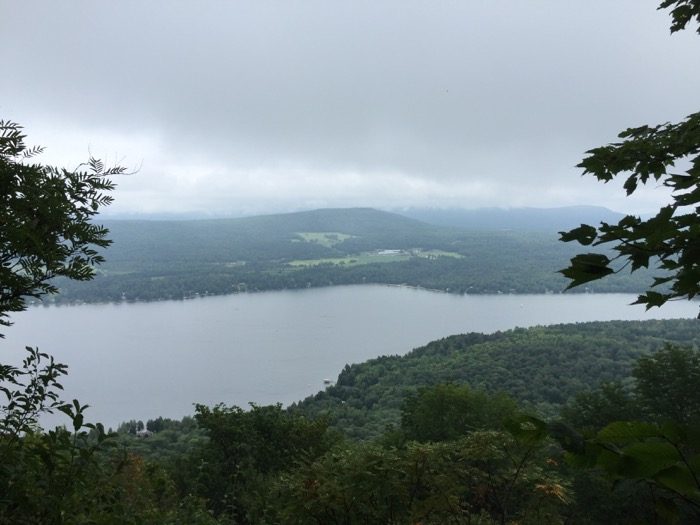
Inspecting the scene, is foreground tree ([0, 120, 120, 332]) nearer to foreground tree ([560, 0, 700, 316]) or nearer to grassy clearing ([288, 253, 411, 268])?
foreground tree ([560, 0, 700, 316])

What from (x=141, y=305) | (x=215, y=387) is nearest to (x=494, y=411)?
(x=215, y=387)

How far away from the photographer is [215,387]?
120 ft

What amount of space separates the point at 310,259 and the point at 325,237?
2624cm

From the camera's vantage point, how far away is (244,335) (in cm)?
5288

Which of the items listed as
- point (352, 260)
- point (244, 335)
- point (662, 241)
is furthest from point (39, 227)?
point (352, 260)

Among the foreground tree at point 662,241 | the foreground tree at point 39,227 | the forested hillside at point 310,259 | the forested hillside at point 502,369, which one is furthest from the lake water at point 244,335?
the foreground tree at point 662,241

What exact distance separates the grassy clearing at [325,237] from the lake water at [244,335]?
4329cm

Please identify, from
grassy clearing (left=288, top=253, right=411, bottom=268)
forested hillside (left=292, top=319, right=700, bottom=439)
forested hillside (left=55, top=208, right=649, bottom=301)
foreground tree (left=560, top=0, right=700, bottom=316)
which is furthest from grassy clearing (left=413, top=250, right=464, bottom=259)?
foreground tree (left=560, top=0, right=700, bottom=316)

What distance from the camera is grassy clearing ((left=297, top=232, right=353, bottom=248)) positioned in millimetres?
126562

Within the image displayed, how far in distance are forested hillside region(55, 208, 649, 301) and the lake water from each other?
4.70 m

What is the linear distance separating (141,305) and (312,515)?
239 ft

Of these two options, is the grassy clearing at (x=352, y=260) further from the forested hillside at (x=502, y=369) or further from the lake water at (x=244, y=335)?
the forested hillside at (x=502, y=369)

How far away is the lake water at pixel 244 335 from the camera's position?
35906 millimetres

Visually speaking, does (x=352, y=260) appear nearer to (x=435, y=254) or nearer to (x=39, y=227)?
(x=435, y=254)
